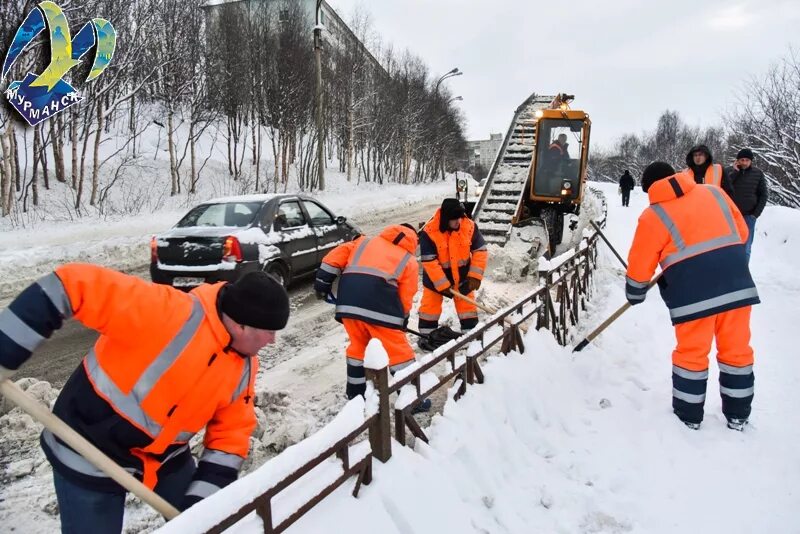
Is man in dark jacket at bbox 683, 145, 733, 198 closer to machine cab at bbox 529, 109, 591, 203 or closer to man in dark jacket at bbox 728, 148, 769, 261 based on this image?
man in dark jacket at bbox 728, 148, 769, 261

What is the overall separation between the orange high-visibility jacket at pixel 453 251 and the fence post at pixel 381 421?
238cm

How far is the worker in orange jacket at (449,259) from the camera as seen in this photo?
4.98m

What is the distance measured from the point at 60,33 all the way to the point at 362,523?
13.8 meters

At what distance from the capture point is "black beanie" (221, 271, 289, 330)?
1.81 meters

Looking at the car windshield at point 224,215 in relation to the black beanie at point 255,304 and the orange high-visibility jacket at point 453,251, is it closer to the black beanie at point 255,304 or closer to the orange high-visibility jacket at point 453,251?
the orange high-visibility jacket at point 453,251

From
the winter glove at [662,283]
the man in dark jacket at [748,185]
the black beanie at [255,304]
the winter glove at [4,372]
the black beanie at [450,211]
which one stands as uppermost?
the man in dark jacket at [748,185]

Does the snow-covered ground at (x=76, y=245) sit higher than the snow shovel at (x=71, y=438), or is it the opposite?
the snow shovel at (x=71, y=438)

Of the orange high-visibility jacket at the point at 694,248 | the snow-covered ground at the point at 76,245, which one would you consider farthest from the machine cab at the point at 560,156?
the snow-covered ground at the point at 76,245

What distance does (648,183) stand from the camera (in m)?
4.06

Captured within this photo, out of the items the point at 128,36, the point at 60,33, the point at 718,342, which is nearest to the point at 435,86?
the point at 128,36

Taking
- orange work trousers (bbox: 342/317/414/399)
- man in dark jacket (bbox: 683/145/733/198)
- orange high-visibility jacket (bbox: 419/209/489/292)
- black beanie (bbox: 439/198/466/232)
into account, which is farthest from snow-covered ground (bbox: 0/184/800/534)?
man in dark jacket (bbox: 683/145/733/198)

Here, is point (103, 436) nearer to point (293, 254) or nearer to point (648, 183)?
point (648, 183)

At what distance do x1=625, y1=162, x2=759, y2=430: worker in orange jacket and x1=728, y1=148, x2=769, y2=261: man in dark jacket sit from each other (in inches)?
133

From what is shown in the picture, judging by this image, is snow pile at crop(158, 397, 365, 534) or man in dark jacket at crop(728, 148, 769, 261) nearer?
snow pile at crop(158, 397, 365, 534)
